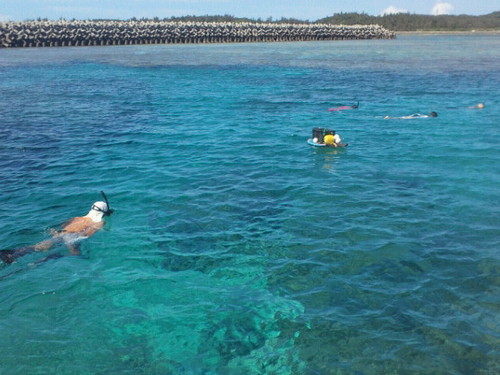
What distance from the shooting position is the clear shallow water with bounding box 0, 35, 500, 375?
937cm

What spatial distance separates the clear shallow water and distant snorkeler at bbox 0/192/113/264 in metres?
0.34

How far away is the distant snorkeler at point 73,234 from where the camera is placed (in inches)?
508

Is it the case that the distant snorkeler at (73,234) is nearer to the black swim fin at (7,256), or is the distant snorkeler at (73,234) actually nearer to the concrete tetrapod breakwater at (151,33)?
the black swim fin at (7,256)

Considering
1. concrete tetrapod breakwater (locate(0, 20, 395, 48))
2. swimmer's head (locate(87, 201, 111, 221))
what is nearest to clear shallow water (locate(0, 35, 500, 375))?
swimmer's head (locate(87, 201, 111, 221))

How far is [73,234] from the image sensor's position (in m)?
14.3

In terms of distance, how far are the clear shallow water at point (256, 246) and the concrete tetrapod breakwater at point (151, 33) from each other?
A: 268 feet

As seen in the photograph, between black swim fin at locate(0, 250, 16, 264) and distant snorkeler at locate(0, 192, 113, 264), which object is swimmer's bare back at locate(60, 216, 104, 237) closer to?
distant snorkeler at locate(0, 192, 113, 264)

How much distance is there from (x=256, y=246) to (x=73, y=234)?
20.0ft

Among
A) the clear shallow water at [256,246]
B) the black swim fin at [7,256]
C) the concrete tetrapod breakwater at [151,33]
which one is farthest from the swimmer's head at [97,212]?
the concrete tetrapod breakwater at [151,33]

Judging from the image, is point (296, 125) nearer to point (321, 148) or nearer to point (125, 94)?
point (321, 148)

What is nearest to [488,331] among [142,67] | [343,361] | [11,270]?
[343,361]

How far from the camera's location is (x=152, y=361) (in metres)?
9.08

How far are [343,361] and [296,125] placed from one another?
821 inches

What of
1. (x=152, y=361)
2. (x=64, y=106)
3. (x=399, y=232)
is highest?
(x=64, y=106)
